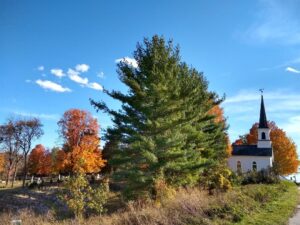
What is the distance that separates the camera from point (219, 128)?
2656 cm

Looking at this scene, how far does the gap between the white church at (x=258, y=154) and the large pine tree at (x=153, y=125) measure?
40576mm

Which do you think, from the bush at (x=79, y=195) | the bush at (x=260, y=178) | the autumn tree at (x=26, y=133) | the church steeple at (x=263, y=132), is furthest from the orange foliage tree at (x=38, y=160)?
the bush at (x=79, y=195)

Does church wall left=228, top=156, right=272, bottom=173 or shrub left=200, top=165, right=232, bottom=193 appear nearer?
shrub left=200, top=165, right=232, bottom=193

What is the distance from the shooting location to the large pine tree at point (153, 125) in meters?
16.6

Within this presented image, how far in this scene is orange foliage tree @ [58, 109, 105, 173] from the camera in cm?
4027

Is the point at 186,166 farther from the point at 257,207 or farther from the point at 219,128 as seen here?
the point at 219,128

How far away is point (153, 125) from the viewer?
56.7 feet

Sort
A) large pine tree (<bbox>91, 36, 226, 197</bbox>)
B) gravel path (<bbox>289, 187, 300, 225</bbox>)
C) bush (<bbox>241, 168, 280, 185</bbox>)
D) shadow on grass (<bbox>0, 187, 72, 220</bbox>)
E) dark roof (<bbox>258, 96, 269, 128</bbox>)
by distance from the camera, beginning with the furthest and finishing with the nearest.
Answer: dark roof (<bbox>258, 96, 269, 128</bbox>) → bush (<bbox>241, 168, 280, 185</bbox>) → shadow on grass (<bbox>0, 187, 72, 220</bbox>) → large pine tree (<bbox>91, 36, 226, 197</bbox>) → gravel path (<bbox>289, 187, 300, 225</bbox>)

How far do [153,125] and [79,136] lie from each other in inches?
1035

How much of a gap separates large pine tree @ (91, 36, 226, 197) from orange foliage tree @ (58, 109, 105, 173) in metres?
22.7

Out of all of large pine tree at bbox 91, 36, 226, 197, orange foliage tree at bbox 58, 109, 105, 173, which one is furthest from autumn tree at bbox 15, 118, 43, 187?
large pine tree at bbox 91, 36, 226, 197

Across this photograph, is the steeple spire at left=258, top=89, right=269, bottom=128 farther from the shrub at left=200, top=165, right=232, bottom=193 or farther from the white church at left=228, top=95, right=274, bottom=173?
the shrub at left=200, top=165, right=232, bottom=193

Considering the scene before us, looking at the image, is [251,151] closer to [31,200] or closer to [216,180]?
[31,200]

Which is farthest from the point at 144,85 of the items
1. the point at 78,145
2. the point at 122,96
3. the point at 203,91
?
the point at 78,145
